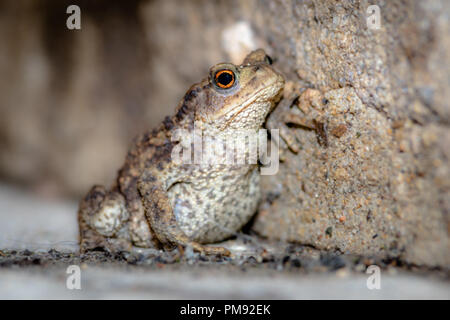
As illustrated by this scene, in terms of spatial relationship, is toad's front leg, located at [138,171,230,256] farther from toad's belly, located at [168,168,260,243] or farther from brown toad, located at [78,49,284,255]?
toad's belly, located at [168,168,260,243]

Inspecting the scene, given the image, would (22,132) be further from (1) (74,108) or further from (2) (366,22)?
(2) (366,22)

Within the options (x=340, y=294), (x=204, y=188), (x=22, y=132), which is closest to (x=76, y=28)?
(x=22, y=132)

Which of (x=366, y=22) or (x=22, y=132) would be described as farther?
(x=22, y=132)

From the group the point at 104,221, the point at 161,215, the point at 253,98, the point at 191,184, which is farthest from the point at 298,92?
the point at 104,221

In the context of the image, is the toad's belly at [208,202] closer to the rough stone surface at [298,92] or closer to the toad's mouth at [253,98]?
the rough stone surface at [298,92]

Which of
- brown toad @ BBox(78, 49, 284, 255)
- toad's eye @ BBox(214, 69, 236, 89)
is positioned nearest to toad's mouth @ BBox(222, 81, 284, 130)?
brown toad @ BBox(78, 49, 284, 255)

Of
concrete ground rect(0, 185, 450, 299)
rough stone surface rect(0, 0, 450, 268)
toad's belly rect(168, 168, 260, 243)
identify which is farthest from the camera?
toad's belly rect(168, 168, 260, 243)

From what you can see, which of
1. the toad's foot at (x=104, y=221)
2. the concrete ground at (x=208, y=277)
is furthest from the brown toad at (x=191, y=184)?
the concrete ground at (x=208, y=277)
